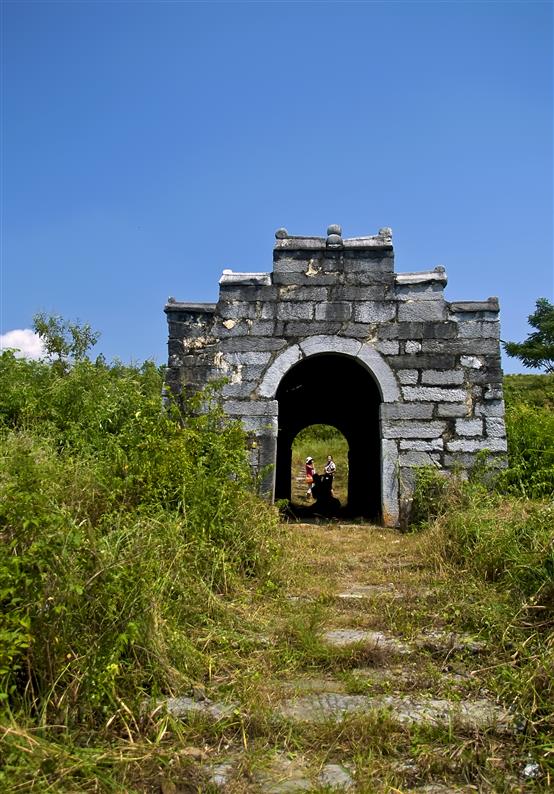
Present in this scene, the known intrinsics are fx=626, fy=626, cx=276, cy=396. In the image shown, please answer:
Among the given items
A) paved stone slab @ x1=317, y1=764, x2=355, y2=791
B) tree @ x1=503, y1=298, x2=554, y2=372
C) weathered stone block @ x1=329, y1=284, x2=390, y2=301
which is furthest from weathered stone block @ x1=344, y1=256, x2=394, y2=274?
tree @ x1=503, y1=298, x2=554, y2=372

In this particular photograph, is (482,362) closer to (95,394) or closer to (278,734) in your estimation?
(95,394)

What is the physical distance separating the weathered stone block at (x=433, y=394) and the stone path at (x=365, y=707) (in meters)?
3.19

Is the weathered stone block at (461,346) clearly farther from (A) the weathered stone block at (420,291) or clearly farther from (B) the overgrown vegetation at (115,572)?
(B) the overgrown vegetation at (115,572)

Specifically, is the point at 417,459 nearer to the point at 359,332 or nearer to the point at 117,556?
the point at 359,332

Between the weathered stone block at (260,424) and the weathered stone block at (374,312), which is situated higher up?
the weathered stone block at (374,312)

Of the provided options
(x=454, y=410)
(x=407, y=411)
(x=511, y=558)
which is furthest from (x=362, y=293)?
(x=511, y=558)

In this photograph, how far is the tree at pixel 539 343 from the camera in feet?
83.2

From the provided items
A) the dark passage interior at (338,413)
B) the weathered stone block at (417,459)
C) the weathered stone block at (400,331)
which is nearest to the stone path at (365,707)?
the weathered stone block at (417,459)

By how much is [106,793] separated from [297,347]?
18.0 feet

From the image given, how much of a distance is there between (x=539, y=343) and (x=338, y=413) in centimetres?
1752

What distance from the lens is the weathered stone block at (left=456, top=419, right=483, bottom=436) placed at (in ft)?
23.0

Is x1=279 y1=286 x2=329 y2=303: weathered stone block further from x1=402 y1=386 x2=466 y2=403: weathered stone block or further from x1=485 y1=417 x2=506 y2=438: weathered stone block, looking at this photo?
x1=485 y1=417 x2=506 y2=438: weathered stone block

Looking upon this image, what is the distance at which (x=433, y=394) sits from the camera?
7.09 meters

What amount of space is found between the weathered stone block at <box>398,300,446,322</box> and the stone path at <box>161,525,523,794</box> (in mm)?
3728
